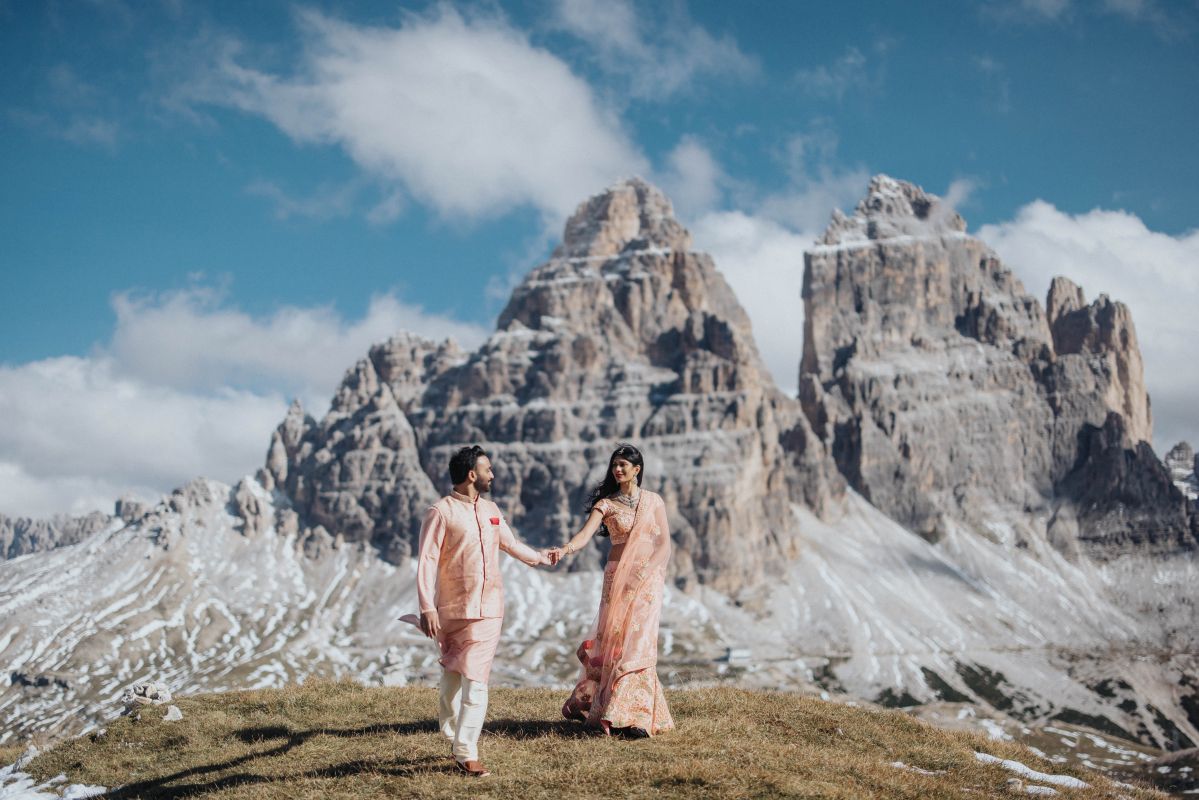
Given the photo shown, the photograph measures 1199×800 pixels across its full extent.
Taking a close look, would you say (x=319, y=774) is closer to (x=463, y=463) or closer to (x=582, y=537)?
(x=463, y=463)

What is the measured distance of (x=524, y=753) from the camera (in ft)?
60.4

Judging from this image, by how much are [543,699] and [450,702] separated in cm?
853

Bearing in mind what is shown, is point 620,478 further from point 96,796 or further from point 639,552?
point 96,796

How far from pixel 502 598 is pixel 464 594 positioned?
5.22ft

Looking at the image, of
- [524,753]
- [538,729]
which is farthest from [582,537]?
[538,729]

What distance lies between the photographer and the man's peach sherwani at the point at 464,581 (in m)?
17.5

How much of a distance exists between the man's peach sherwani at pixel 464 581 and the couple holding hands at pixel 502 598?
18 millimetres

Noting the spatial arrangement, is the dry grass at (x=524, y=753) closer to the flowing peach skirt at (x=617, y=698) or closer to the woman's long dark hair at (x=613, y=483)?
the flowing peach skirt at (x=617, y=698)

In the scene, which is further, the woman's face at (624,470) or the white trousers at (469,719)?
the woman's face at (624,470)

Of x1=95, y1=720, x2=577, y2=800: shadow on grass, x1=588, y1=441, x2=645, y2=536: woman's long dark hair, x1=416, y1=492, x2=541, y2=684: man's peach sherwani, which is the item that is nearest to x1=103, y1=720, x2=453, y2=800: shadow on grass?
x1=95, y1=720, x2=577, y2=800: shadow on grass

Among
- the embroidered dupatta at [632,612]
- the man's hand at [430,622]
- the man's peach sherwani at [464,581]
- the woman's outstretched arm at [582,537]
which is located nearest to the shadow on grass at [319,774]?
the man's peach sherwani at [464,581]

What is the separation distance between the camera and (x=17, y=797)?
2155cm

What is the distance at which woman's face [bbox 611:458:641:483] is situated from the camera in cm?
1983

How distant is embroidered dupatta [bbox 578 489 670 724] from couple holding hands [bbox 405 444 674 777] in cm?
2
